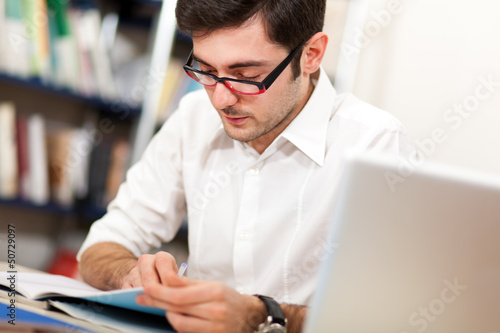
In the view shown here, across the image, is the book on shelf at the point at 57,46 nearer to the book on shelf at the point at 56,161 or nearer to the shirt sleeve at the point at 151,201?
the book on shelf at the point at 56,161

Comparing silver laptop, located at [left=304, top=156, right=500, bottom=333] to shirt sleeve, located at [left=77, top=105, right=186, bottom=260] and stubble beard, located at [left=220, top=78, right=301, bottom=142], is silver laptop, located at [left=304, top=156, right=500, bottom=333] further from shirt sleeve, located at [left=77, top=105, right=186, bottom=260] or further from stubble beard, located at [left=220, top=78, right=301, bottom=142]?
shirt sleeve, located at [left=77, top=105, right=186, bottom=260]

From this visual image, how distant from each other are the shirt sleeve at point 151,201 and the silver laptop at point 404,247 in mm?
794

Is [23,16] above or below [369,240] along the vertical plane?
above

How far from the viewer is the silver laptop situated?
22.6 inches

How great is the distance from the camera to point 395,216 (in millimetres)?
588

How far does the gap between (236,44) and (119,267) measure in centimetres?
53

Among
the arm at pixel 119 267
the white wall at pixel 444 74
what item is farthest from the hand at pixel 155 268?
the white wall at pixel 444 74

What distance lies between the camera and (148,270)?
874 mm

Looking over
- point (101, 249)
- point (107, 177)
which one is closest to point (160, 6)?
point (107, 177)

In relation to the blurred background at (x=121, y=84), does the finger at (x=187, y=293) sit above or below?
below

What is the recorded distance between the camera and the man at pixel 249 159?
1.11 m

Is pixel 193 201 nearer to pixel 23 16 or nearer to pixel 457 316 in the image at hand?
pixel 457 316

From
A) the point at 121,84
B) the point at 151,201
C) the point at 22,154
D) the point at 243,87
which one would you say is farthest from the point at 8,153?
the point at 243,87

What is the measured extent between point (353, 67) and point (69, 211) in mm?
1393
